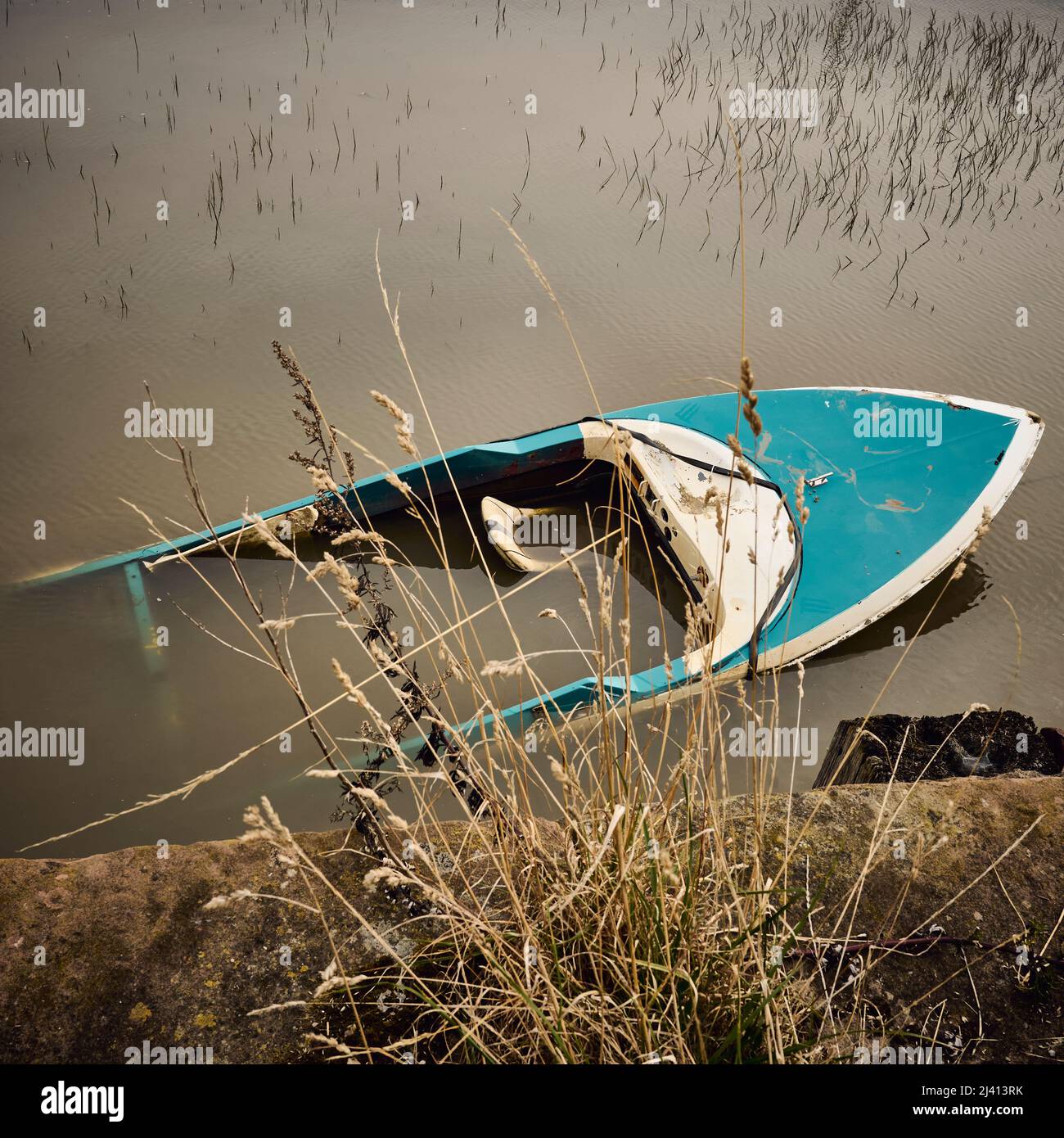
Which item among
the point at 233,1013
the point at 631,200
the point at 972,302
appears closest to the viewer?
the point at 233,1013

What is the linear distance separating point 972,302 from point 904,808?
5.15 metres

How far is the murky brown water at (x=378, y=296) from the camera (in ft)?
10.8

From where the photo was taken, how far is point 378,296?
5406 millimetres

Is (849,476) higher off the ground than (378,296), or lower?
lower

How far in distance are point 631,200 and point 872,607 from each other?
14.4ft

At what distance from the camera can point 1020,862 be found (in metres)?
1.55

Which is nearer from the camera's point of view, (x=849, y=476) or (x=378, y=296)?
(x=849, y=476)

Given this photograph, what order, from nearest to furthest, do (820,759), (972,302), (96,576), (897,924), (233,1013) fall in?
(233,1013) < (897,924) < (820,759) < (96,576) < (972,302)

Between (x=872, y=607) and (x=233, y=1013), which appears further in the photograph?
(x=872, y=607)

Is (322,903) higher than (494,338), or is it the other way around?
(494,338)

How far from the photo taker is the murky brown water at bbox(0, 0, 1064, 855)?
10.8 ft
